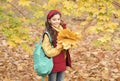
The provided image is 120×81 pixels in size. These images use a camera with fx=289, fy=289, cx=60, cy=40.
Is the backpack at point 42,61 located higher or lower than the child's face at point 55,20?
lower

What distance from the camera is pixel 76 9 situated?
199 inches

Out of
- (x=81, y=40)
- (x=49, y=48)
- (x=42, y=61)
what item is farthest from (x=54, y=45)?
(x=81, y=40)

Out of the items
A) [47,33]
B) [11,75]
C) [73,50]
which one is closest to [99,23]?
[47,33]

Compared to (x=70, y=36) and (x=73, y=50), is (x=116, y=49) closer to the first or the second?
(x=73, y=50)

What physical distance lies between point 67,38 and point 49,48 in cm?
32

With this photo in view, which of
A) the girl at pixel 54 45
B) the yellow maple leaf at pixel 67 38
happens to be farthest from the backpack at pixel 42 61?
the yellow maple leaf at pixel 67 38

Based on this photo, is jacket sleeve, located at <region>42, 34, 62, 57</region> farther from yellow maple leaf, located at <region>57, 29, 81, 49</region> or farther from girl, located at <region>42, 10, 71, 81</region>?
yellow maple leaf, located at <region>57, 29, 81, 49</region>

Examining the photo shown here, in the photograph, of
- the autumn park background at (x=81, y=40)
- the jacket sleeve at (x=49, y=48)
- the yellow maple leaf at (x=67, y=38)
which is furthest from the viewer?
the autumn park background at (x=81, y=40)

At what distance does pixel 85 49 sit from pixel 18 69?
277 centimetres

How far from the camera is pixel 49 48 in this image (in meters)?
4.08

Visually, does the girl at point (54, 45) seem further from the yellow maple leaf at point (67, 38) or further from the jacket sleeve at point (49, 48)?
the yellow maple leaf at point (67, 38)

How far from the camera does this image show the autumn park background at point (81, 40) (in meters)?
4.34

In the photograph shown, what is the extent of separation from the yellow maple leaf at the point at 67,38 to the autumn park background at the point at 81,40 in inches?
14.1

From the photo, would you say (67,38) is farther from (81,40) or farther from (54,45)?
(81,40)
